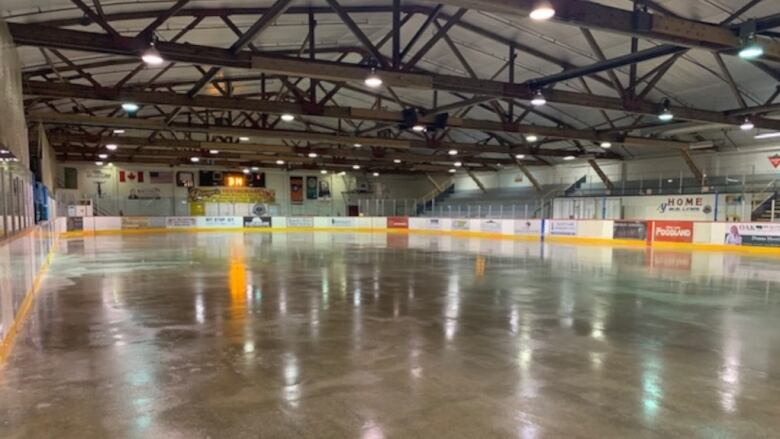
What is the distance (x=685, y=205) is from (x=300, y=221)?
2751cm

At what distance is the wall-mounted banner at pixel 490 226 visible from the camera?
29.7 meters

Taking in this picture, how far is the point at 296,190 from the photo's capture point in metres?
43.4

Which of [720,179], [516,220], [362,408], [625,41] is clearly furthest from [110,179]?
[720,179]

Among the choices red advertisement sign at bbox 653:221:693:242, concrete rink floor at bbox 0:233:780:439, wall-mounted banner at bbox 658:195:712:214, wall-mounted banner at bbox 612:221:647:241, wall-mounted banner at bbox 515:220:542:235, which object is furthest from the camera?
wall-mounted banner at bbox 515:220:542:235

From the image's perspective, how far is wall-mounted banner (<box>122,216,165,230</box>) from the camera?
32.8 m

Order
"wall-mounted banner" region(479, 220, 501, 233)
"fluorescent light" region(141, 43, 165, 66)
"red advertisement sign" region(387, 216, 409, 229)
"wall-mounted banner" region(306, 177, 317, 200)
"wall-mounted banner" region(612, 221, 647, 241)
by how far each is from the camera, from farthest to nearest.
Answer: "wall-mounted banner" region(306, 177, 317, 200), "red advertisement sign" region(387, 216, 409, 229), "wall-mounted banner" region(479, 220, 501, 233), "wall-mounted banner" region(612, 221, 647, 241), "fluorescent light" region(141, 43, 165, 66)

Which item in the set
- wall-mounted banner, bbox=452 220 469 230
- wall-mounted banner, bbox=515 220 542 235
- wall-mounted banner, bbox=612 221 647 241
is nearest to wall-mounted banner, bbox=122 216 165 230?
wall-mounted banner, bbox=452 220 469 230

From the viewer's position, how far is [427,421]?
371cm

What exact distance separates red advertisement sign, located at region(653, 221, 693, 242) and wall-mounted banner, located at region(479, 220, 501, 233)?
9288 millimetres

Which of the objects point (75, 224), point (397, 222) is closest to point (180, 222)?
point (75, 224)

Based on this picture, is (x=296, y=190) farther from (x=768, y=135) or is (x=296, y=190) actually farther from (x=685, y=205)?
(x=768, y=135)

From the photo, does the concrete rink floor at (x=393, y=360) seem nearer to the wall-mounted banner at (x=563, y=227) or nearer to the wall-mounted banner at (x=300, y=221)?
the wall-mounted banner at (x=563, y=227)

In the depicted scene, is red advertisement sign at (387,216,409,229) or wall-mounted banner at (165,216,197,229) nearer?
wall-mounted banner at (165,216,197,229)

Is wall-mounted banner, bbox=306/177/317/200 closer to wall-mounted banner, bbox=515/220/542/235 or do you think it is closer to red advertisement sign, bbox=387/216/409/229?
red advertisement sign, bbox=387/216/409/229
